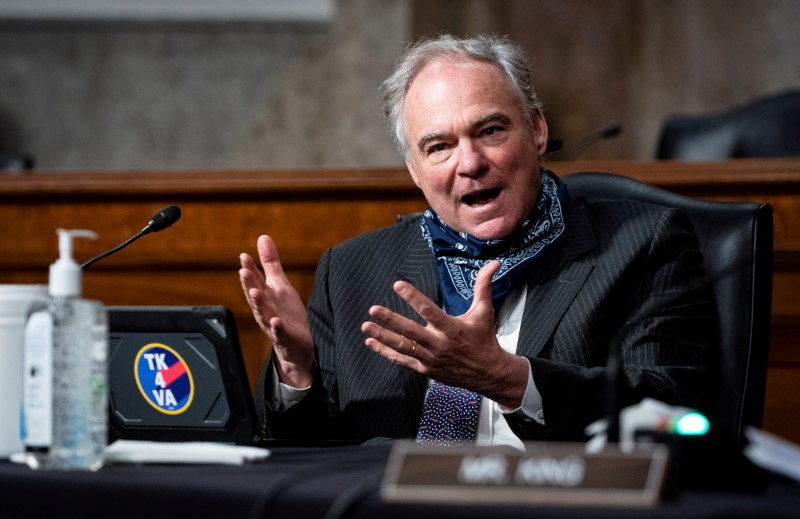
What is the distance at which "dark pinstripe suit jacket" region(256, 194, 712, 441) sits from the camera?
60.1 inches

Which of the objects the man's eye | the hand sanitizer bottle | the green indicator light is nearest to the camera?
the green indicator light

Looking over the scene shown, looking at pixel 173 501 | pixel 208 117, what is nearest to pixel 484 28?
pixel 208 117

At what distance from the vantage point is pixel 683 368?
151 cm

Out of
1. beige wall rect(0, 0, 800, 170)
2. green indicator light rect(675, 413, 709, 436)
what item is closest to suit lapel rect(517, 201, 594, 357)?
green indicator light rect(675, 413, 709, 436)

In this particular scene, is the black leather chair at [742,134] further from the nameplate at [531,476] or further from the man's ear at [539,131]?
the nameplate at [531,476]

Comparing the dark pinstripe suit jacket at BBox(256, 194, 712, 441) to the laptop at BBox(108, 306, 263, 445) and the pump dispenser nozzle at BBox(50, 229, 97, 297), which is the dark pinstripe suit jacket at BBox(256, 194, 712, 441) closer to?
the laptop at BBox(108, 306, 263, 445)

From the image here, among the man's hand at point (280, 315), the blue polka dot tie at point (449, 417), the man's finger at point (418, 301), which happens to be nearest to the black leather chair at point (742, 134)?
the blue polka dot tie at point (449, 417)

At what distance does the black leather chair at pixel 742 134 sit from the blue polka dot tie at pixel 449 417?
1.82 m

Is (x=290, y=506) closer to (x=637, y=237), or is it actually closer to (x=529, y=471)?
(x=529, y=471)

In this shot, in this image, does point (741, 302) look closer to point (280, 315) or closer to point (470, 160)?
point (470, 160)

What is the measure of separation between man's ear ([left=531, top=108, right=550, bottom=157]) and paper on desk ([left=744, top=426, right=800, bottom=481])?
1089mm

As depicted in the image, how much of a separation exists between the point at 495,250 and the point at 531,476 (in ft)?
3.29

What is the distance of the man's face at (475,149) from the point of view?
1.74 meters

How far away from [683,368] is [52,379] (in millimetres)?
887
